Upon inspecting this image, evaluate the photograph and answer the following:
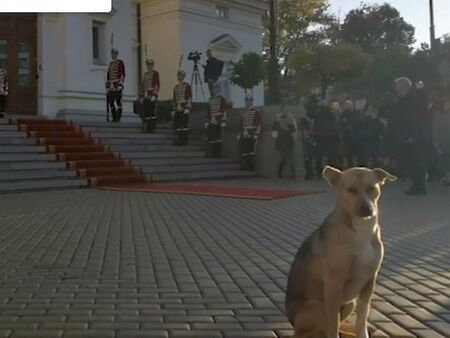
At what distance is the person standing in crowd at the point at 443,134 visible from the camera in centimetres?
1495

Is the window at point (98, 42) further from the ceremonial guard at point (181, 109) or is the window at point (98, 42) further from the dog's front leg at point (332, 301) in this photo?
the dog's front leg at point (332, 301)

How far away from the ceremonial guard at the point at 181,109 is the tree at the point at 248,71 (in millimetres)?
10743

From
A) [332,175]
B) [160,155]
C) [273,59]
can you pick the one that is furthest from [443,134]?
[332,175]

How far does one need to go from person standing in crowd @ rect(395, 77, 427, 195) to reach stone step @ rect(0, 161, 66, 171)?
26.7 ft

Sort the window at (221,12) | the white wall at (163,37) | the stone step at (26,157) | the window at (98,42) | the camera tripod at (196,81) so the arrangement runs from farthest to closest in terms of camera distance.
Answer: the window at (221,12)
the white wall at (163,37)
the camera tripod at (196,81)
the window at (98,42)
the stone step at (26,157)

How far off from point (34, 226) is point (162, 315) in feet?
16.4

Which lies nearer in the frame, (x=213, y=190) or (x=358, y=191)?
(x=358, y=191)

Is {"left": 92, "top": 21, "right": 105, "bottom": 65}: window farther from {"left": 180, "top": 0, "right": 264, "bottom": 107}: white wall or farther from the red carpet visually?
the red carpet

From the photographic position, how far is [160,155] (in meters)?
18.2

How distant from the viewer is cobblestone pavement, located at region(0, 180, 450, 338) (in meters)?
4.23

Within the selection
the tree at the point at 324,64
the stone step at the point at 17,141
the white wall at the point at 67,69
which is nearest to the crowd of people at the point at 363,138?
the stone step at the point at 17,141

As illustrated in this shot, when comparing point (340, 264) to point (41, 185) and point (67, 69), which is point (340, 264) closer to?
point (41, 185)

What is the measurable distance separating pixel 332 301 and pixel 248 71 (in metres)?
27.2

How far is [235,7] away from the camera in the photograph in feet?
111
